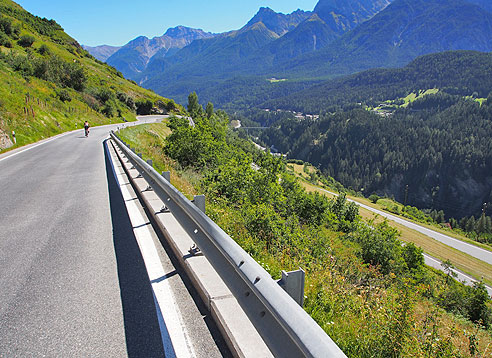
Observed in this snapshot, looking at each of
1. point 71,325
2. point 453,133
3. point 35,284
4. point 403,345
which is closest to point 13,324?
point 71,325

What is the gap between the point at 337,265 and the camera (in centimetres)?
771

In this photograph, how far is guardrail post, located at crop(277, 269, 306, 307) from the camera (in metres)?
2.15

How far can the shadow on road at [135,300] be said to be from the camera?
2.51m

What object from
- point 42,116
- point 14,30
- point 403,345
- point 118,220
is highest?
point 14,30

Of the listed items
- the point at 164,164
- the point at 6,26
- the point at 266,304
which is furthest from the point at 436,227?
the point at 6,26

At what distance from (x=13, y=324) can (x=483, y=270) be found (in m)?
66.0

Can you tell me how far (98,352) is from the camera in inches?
96.2

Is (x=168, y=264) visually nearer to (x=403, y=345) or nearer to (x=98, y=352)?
(x=98, y=352)

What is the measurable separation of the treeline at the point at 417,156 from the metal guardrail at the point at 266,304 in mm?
142909

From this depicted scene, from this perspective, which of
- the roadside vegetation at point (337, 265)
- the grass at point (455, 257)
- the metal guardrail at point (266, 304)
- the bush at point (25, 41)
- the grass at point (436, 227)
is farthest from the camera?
the grass at point (436, 227)

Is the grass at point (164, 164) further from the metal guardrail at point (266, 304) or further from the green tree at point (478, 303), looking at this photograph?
the green tree at point (478, 303)

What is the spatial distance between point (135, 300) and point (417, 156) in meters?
175

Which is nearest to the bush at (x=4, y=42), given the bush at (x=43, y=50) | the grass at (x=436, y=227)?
the bush at (x=43, y=50)

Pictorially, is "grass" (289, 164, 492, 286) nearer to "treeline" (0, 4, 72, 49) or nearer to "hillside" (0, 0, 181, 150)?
"hillside" (0, 0, 181, 150)
